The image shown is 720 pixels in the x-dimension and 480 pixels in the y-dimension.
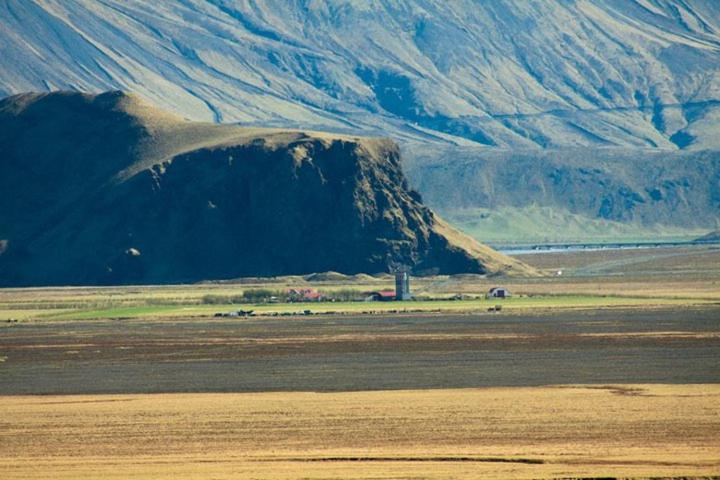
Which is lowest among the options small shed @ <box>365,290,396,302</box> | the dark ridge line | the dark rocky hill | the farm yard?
the dark ridge line

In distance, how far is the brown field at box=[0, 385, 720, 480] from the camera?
151 ft

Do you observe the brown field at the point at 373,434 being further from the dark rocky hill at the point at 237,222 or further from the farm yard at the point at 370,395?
the dark rocky hill at the point at 237,222

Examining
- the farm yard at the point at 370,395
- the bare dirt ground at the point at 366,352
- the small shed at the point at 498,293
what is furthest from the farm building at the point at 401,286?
the bare dirt ground at the point at 366,352

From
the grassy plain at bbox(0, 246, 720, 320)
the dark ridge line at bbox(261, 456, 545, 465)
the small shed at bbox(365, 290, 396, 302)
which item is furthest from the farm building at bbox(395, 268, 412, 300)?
the dark ridge line at bbox(261, 456, 545, 465)

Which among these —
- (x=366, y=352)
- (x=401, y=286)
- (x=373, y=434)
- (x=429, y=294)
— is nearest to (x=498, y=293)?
(x=401, y=286)

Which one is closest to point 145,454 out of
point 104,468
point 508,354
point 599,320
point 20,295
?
point 104,468

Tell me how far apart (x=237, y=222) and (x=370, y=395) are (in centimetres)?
12549

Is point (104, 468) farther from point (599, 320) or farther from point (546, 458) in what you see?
point (599, 320)

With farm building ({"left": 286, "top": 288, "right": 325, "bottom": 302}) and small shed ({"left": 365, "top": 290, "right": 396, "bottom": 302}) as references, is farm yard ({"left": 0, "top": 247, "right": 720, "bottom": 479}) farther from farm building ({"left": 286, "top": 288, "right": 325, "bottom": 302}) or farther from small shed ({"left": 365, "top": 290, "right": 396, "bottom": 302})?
farm building ({"left": 286, "top": 288, "right": 325, "bottom": 302})

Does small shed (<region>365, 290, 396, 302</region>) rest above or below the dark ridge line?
above

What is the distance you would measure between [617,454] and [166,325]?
230 feet

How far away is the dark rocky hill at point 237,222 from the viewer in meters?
181

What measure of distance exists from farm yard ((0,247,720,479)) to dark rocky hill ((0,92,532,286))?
5861 centimetres

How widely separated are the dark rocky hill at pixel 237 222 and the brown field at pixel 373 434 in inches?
4562
